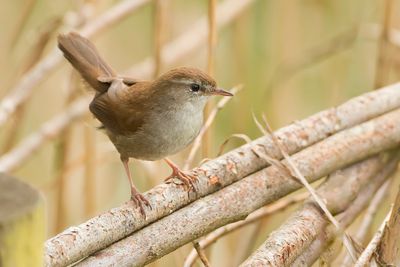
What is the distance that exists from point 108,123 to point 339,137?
2.89ft

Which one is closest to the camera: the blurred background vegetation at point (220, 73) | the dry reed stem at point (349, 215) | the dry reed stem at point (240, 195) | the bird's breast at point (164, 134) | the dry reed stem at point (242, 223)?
the dry reed stem at point (240, 195)

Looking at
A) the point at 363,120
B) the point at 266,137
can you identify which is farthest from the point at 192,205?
the point at 363,120

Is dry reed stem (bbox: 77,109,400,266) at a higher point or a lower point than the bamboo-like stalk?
higher

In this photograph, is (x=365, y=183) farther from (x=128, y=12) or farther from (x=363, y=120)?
(x=128, y=12)

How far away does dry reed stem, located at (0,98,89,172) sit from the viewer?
3.00m

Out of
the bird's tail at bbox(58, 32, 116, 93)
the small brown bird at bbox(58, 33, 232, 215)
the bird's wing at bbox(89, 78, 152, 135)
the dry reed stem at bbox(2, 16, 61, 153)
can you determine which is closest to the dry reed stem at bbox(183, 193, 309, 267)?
the small brown bird at bbox(58, 33, 232, 215)

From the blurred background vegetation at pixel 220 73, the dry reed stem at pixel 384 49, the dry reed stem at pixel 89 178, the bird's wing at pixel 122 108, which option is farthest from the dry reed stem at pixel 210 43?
the dry reed stem at pixel 384 49

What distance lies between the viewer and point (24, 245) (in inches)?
43.2

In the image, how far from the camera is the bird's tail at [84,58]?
2.85 metres

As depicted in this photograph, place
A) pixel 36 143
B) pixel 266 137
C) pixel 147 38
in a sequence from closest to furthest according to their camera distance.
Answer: pixel 266 137, pixel 36 143, pixel 147 38

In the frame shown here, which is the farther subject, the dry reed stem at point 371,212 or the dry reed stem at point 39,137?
the dry reed stem at point 39,137

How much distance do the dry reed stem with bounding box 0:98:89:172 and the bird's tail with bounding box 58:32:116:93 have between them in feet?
1.18

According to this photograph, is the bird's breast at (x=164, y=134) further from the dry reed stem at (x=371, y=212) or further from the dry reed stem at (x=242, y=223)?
the dry reed stem at (x=371, y=212)

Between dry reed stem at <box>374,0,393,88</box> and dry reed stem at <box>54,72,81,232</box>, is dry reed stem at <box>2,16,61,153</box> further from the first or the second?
dry reed stem at <box>374,0,393,88</box>
